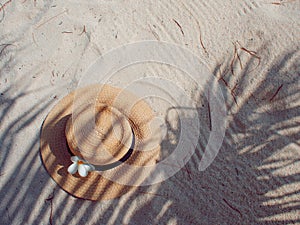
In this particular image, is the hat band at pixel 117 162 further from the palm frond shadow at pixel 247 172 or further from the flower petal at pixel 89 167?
the palm frond shadow at pixel 247 172

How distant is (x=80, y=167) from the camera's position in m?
2.04

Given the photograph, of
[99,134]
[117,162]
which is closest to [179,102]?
[117,162]

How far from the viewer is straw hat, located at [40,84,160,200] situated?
76.7 inches

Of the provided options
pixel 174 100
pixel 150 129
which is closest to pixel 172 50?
pixel 174 100

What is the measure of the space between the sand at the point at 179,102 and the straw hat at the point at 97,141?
0.12m

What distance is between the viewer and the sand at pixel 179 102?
7.57 ft

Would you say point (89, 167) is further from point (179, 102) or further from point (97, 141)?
point (179, 102)

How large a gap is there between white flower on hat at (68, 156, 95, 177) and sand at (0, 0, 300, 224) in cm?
37

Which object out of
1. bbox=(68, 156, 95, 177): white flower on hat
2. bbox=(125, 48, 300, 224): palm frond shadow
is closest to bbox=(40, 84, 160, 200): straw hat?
bbox=(68, 156, 95, 177): white flower on hat

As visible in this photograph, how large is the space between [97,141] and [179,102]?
0.78m

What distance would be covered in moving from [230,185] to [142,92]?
830mm

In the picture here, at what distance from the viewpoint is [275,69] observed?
2.51 m

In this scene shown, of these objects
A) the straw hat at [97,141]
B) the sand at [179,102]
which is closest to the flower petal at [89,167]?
the straw hat at [97,141]

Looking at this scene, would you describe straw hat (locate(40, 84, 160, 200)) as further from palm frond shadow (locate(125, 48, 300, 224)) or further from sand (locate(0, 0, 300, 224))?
palm frond shadow (locate(125, 48, 300, 224))
